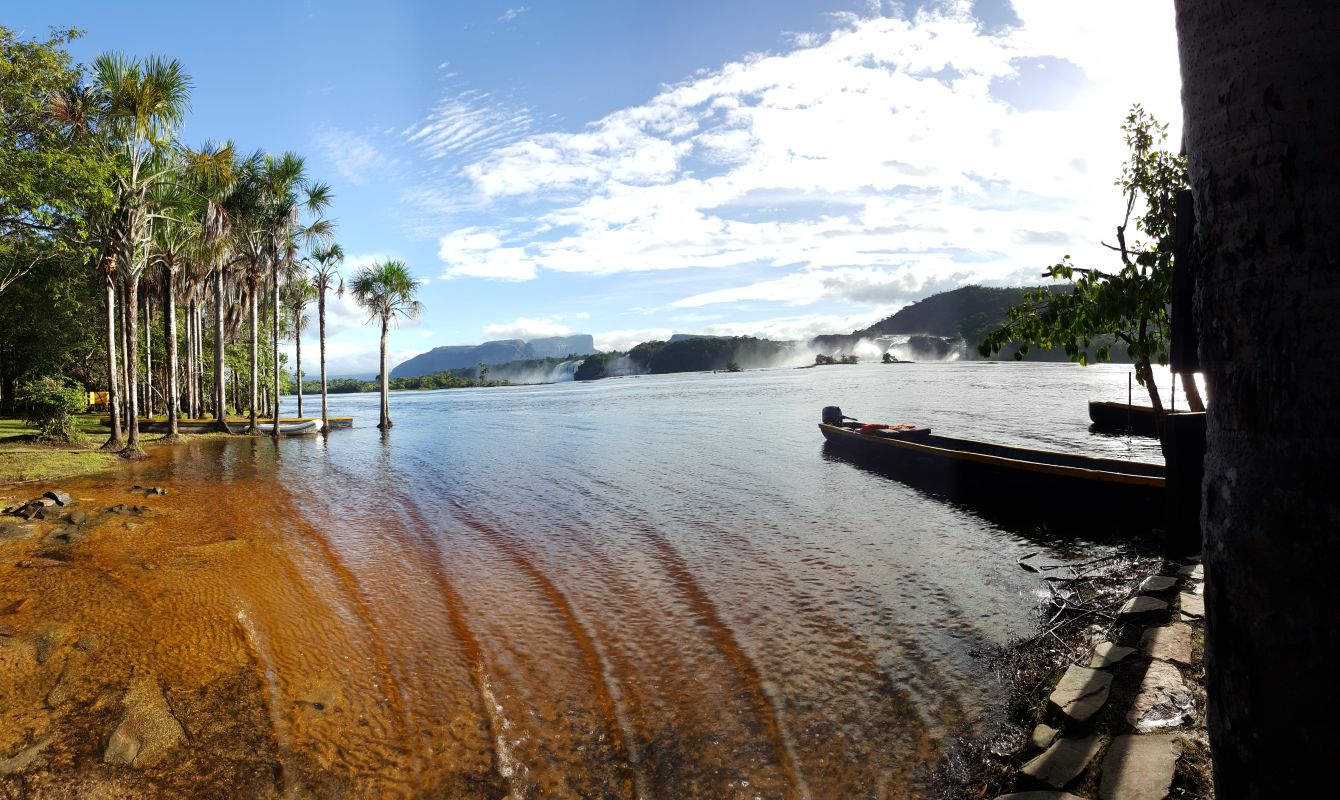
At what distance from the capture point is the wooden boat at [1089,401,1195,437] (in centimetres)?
2953

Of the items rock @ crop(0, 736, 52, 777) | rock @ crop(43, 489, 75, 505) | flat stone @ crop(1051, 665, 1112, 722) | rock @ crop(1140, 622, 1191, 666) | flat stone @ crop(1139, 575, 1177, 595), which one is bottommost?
rock @ crop(0, 736, 52, 777)

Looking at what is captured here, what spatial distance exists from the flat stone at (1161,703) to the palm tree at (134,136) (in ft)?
89.3

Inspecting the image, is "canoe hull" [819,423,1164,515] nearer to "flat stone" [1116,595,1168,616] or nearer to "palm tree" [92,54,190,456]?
"flat stone" [1116,595,1168,616]

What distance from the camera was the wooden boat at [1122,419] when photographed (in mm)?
29531

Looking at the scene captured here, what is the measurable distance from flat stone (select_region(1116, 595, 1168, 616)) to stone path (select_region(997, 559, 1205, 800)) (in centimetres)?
15

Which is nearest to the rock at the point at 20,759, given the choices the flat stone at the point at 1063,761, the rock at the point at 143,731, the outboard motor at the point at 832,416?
the rock at the point at 143,731

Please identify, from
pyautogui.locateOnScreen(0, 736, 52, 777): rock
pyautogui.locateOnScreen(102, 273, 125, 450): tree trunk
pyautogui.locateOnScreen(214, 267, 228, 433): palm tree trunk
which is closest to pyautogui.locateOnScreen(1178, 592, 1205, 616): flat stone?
pyautogui.locateOnScreen(0, 736, 52, 777): rock

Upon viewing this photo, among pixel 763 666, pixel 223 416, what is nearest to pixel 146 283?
pixel 223 416

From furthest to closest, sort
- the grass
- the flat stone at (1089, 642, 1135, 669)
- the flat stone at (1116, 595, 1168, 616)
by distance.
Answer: the grass
the flat stone at (1116, 595, 1168, 616)
the flat stone at (1089, 642, 1135, 669)

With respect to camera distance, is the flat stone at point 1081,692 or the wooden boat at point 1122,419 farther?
the wooden boat at point 1122,419

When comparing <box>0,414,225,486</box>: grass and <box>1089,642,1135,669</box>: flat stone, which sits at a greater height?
<box>0,414,225,486</box>: grass

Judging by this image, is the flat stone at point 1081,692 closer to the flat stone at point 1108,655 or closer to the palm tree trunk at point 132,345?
the flat stone at point 1108,655

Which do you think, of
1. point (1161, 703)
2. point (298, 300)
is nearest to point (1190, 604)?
point (1161, 703)

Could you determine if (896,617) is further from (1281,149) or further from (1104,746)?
(1281,149)
